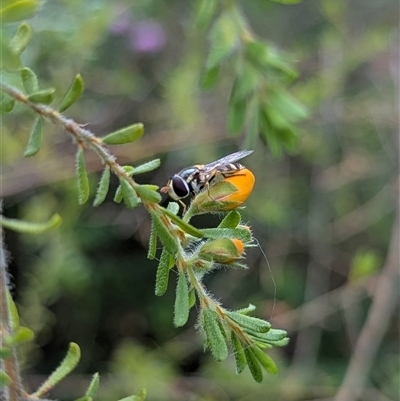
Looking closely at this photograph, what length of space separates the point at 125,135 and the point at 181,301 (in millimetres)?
229

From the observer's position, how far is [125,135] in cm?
83

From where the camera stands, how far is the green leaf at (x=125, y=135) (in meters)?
0.81

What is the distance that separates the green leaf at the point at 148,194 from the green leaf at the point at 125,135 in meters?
0.07

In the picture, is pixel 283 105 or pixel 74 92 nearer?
pixel 74 92

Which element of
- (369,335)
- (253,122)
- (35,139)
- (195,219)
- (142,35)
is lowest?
(369,335)

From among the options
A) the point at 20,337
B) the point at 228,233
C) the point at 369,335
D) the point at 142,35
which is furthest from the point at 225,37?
the point at 142,35

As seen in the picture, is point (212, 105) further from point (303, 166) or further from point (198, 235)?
point (198, 235)

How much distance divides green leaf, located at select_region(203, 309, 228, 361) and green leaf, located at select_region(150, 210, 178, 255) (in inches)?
3.8

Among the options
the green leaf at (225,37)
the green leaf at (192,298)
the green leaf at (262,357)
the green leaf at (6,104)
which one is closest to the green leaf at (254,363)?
the green leaf at (262,357)

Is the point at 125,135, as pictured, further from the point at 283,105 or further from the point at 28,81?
the point at 283,105

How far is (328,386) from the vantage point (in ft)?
9.75

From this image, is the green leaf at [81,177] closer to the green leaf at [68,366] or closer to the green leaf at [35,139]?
the green leaf at [35,139]

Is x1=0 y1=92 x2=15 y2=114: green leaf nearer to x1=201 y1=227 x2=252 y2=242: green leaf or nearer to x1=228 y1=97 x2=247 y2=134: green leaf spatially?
x1=201 y1=227 x2=252 y2=242: green leaf

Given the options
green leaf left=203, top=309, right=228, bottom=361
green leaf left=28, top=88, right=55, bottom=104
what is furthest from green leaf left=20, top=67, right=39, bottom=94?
green leaf left=203, top=309, right=228, bottom=361
